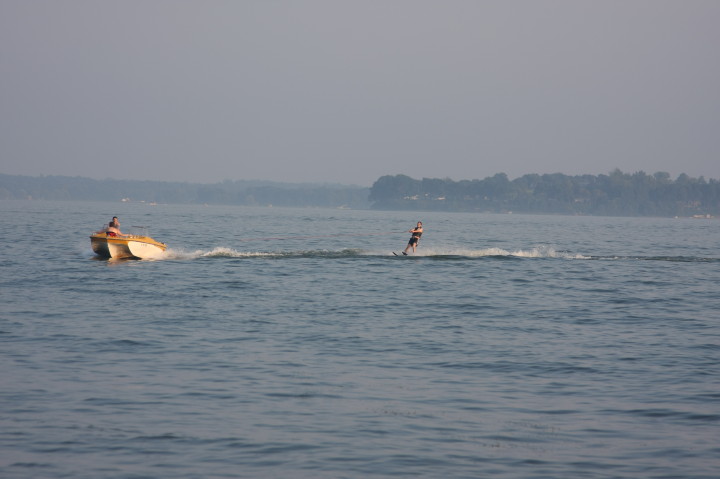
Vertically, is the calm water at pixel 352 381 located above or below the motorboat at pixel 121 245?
below

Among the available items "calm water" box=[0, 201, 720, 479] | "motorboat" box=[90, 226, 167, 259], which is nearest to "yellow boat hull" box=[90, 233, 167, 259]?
"motorboat" box=[90, 226, 167, 259]

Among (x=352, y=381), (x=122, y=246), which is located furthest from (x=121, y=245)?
(x=352, y=381)

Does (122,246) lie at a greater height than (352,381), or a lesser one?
greater

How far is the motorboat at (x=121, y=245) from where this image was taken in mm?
39938

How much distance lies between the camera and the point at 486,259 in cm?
4691

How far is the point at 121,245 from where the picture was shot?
40.3 meters

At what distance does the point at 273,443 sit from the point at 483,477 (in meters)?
3.15

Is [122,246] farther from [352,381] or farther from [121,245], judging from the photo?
[352,381]

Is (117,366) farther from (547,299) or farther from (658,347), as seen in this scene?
(547,299)

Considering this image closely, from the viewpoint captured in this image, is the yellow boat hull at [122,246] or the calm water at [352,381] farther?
the yellow boat hull at [122,246]

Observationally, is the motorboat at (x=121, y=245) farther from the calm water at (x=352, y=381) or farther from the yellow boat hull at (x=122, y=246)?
the calm water at (x=352, y=381)

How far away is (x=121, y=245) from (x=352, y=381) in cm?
2694

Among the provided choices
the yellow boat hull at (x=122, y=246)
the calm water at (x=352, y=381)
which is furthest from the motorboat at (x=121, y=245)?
the calm water at (x=352, y=381)

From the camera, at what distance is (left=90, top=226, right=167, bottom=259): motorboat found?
1572 inches
